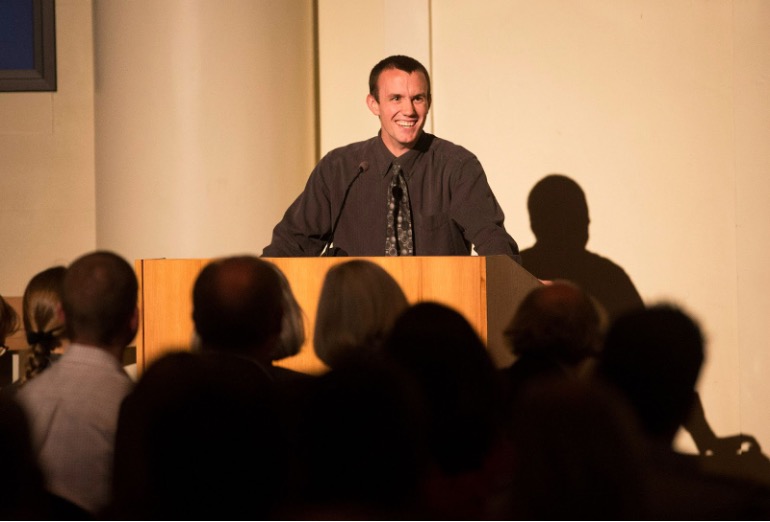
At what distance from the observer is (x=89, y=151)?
6207 millimetres

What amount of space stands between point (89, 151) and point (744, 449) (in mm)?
4133

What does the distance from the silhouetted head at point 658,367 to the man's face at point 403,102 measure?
2.58m

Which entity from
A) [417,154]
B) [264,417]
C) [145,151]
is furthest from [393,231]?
[264,417]

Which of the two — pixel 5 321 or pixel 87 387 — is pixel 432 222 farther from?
pixel 87 387

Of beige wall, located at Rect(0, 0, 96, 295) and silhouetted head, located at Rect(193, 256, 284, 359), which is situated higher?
beige wall, located at Rect(0, 0, 96, 295)

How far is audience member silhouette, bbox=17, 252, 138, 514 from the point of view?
2062mm

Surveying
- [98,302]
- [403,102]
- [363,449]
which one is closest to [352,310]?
[98,302]

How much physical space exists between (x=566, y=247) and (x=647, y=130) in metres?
0.80

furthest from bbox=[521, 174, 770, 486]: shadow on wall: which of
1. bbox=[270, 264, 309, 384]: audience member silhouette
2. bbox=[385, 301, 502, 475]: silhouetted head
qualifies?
bbox=[385, 301, 502, 475]: silhouetted head

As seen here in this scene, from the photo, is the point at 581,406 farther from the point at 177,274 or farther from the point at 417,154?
the point at 417,154

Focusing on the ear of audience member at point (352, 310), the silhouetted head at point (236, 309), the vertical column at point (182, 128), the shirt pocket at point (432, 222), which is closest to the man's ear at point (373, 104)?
the shirt pocket at point (432, 222)

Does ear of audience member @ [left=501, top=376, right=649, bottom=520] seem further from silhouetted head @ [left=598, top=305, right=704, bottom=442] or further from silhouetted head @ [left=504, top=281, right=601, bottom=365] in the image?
silhouetted head @ [left=504, top=281, right=601, bottom=365]

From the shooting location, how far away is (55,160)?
20.4 feet

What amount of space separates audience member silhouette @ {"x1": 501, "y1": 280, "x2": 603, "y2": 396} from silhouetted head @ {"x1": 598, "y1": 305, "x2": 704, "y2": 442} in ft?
2.23
